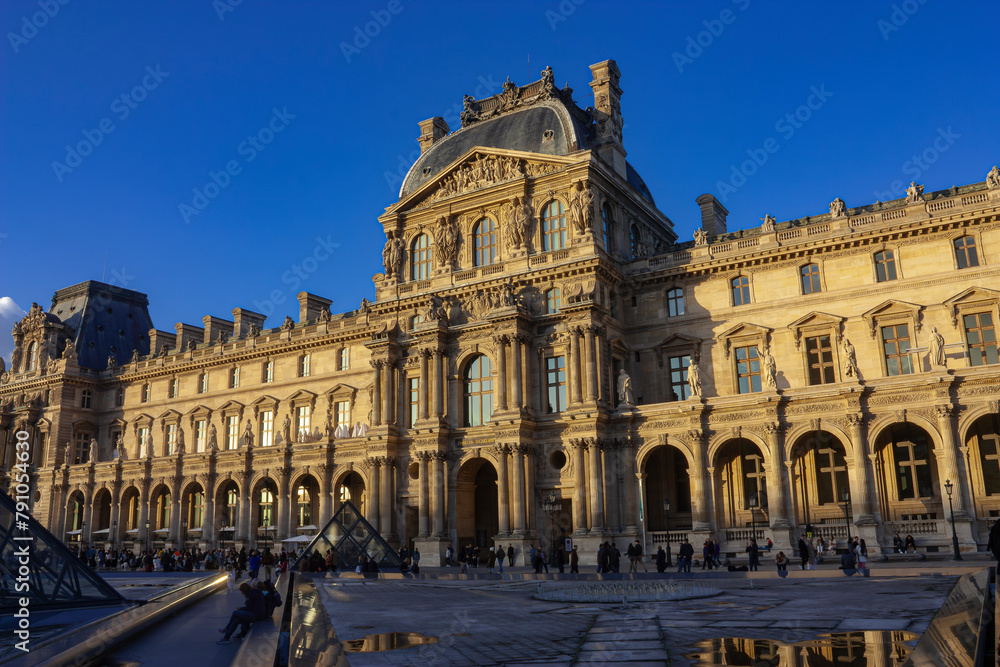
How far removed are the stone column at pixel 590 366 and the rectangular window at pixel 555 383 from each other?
Answer: 6.42ft

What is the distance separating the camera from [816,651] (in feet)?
37.9

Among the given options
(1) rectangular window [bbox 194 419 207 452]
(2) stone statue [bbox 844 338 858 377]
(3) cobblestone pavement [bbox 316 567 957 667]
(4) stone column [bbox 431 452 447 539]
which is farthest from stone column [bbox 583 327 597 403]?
(1) rectangular window [bbox 194 419 207 452]

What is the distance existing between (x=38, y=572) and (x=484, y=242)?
33864mm

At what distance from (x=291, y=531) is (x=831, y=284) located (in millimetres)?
37167

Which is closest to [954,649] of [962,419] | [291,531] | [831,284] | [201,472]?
[962,419]

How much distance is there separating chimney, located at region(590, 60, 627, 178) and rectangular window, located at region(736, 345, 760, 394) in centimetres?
1358

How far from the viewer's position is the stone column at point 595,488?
135 feet

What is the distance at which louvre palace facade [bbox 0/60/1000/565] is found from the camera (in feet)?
125

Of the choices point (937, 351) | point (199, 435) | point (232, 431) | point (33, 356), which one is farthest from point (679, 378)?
point (33, 356)

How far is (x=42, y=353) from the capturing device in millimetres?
73938

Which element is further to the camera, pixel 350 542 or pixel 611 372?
pixel 611 372

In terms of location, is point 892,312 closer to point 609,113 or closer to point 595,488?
point 595,488

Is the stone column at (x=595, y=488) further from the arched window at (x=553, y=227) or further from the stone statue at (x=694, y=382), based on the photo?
the arched window at (x=553, y=227)

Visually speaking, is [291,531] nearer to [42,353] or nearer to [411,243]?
[411,243]
